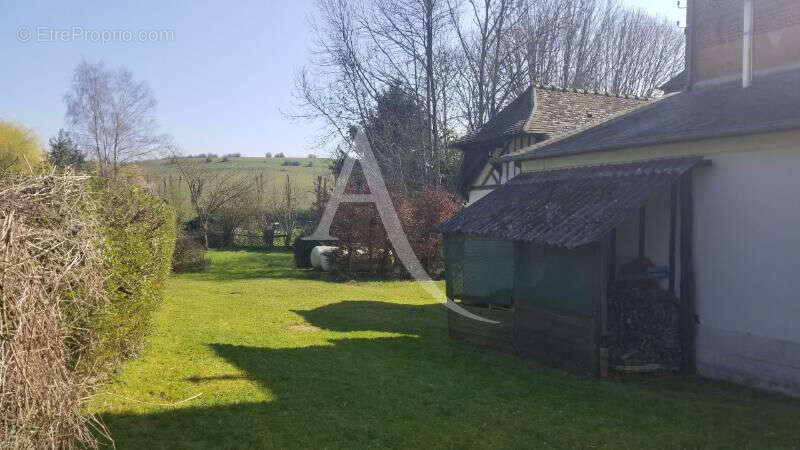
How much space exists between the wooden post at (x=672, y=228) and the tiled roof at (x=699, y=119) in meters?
0.70

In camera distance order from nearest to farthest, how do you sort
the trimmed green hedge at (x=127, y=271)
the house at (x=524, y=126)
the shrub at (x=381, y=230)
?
1. the trimmed green hedge at (x=127, y=271)
2. the house at (x=524, y=126)
3. the shrub at (x=381, y=230)

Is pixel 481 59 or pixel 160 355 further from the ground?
pixel 481 59

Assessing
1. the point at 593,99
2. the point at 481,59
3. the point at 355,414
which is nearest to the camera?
the point at 355,414

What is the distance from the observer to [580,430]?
225 inches

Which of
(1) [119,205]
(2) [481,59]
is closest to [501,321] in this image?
(1) [119,205]

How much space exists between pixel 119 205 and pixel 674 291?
7.29 metres

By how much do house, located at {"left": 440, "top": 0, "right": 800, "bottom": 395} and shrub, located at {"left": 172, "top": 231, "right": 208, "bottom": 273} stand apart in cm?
1344

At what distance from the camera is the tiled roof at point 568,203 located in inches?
287

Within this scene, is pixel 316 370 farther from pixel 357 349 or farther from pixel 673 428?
pixel 673 428

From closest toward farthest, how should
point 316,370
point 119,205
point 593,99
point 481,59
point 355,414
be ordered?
1. point 355,414
2. point 119,205
3. point 316,370
4. point 593,99
5. point 481,59

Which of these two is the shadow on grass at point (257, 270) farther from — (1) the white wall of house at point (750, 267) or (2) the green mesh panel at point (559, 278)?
(1) the white wall of house at point (750, 267)

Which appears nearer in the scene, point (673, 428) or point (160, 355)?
point (673, 428)

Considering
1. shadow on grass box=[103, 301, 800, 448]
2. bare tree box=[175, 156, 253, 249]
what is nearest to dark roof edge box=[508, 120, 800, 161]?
shadow on grass box=[103, 301, 800, 448]

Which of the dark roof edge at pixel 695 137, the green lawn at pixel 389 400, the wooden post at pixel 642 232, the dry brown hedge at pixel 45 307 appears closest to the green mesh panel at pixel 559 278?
the green lawn at pixel 389 400
